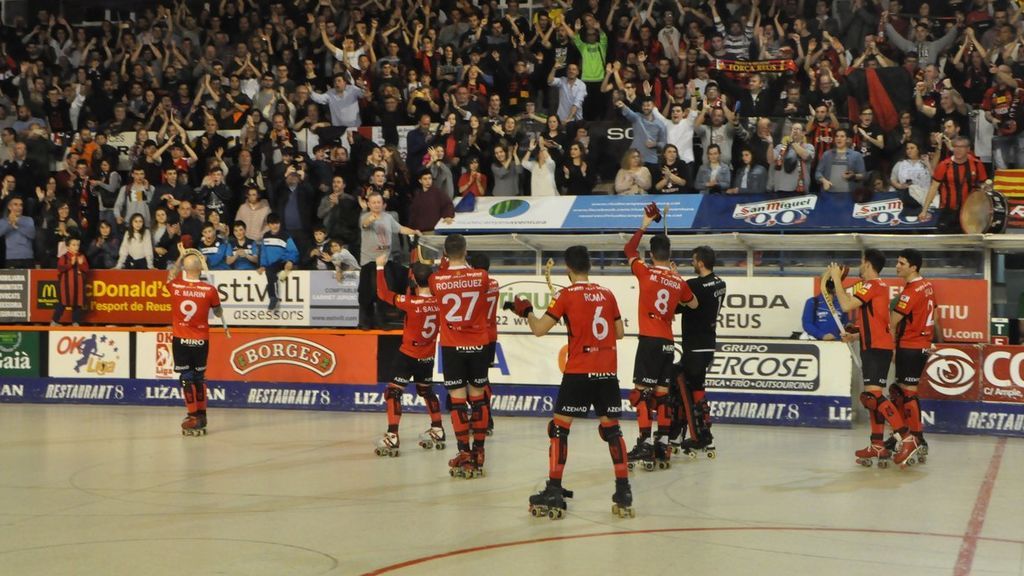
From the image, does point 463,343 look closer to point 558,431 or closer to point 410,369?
point 410,369

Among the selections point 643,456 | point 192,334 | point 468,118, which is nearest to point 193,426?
point 192,334

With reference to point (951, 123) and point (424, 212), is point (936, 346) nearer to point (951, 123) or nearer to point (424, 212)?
point (951, 123)

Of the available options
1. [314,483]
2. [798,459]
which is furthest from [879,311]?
A: [314,483]

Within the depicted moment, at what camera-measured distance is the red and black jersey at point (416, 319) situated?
1357cm

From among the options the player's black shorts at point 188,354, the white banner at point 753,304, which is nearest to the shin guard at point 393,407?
the player's black shorts at point 188,354

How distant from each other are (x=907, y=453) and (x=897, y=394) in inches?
29.5

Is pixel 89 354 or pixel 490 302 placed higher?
pixel 490 302

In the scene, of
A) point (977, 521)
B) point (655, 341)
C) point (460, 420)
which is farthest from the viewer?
point (655, 341)

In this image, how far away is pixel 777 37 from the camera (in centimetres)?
2142

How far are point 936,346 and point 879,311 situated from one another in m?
3.44

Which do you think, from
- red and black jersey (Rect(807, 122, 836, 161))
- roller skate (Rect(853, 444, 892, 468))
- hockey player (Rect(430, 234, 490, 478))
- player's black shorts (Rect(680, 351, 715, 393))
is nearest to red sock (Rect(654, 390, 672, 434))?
player's black shorts (Rect(680, 351, 715, 393))

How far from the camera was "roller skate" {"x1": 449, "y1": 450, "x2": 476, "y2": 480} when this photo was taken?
12.1m

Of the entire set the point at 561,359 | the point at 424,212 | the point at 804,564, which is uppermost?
the point at 424,212

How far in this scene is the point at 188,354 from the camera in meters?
15.6
